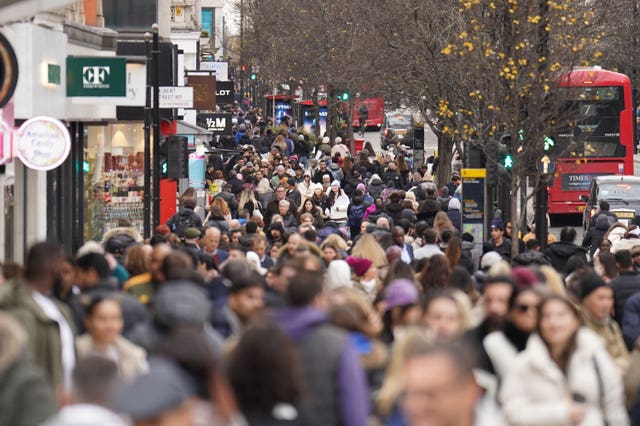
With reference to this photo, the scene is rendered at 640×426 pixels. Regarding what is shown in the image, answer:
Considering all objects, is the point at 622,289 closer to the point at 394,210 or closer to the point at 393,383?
the point at 393,383

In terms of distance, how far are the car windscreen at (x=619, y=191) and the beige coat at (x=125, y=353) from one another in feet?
87.5

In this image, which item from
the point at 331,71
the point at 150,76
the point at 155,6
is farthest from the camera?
the point at 331,71

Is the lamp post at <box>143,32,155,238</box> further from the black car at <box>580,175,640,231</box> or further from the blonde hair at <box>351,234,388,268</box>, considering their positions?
the black car at <box>580,175,640,231</box>

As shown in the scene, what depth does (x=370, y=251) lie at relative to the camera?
57.1 feet

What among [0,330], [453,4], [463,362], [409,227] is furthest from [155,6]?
[463,362]

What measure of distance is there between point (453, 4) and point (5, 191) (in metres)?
19.1

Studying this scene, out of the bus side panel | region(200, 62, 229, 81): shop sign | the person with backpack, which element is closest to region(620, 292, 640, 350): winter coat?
the person with backpack

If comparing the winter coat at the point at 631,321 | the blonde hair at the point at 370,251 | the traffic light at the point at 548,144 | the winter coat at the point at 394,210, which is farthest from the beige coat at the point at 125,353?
the winter coat at the point at 394,210

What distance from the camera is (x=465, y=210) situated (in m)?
27.5

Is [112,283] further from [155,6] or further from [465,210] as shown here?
[155,6]

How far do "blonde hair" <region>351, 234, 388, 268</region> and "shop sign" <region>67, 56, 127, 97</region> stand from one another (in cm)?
523

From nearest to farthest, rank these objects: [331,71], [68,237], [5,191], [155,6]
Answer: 1. [5,191]
2. [68,237]
3. [155,6]
4. [331,71]

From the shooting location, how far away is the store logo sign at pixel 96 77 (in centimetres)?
2195

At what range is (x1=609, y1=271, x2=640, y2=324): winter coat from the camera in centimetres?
1398
